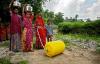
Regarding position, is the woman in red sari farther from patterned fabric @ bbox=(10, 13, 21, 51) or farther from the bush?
the bush

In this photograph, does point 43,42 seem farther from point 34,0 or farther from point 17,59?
point 34,0

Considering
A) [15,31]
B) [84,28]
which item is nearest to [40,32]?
[15,31]

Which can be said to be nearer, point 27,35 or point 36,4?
point 27,35

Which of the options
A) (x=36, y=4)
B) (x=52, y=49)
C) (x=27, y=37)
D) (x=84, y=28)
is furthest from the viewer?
(x=84, y=28)

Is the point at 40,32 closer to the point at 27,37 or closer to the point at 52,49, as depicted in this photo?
the point at 27,37

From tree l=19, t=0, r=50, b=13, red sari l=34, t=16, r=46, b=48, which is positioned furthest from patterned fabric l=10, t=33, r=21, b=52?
tree l=19, t=0, r=50, b=13

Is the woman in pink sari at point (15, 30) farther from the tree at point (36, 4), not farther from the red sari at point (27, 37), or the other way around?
the tree at point (36, 4)

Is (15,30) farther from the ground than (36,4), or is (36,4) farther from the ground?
(36,4)

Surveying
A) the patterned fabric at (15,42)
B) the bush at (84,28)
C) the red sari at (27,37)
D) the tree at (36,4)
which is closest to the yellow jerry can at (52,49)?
the red sari at (27,37)

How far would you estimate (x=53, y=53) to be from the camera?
33.0 ft

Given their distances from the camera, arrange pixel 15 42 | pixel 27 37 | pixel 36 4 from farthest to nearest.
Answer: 1. pixel 36 4
2. pixel 27 37
3. pixel 15 42

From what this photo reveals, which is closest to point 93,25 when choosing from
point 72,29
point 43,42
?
point 72,29

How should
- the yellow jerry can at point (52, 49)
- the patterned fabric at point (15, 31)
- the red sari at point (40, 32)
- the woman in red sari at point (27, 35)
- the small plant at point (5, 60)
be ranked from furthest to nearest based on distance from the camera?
the red sari at point (40, 32) < the woman in red sari at point (27, 35) < the patterned fabric at point (15, 31) < the yellow jerry can at point (52, 49) < the small plant at point (5, 60)

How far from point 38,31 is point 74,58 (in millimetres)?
2324
